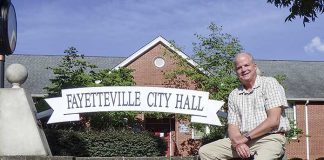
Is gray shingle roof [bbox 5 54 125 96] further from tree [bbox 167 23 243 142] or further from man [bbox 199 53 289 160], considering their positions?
man [bbox 199 53 289 160]

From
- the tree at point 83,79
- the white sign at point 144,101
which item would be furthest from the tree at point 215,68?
the white sign at point 144,101

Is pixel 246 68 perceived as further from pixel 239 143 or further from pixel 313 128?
pixel 313 128

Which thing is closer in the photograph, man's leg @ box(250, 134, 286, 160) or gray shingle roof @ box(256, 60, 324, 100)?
man's leg @ box(250, 134, 286, 160)

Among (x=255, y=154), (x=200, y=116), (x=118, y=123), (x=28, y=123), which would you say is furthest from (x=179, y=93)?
(x=118, y=123)

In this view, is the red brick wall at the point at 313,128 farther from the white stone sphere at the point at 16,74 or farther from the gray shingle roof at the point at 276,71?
the white stone sphere at the point at 16,74

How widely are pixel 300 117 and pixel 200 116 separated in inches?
863

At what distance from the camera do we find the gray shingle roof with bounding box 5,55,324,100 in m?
29.8

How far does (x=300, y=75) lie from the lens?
32.8 m

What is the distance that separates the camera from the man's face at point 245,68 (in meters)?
4.75

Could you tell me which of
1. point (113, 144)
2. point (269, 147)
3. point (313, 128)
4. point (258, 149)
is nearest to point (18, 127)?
point (258, 149)

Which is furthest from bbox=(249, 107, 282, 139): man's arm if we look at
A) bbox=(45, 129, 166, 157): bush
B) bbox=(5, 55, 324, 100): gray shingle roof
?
bbox=(5, 55, 324, 100): gray shingle roof

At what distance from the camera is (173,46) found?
22141 millimetres

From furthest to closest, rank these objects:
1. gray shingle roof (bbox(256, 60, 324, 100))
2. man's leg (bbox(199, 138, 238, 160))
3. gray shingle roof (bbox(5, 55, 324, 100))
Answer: gray shingle roof (bbox(256, 60, 324, 100))
gray shingle roof (bbox(5, 55, 324, 100))
man's leg (bbox(199, 138, 238, 160))

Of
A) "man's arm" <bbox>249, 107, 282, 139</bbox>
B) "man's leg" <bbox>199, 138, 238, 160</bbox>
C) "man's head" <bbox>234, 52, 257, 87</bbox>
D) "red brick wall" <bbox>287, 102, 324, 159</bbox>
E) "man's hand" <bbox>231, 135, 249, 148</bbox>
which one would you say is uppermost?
"man's head" <bbox>234, 52, 257, 87</bbox>
